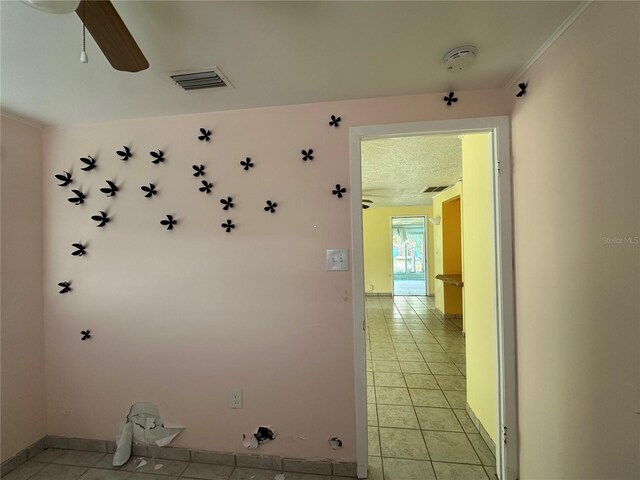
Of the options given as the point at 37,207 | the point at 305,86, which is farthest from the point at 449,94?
the point at 37,207

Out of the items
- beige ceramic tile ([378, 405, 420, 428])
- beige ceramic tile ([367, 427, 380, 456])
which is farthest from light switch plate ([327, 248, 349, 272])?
beige ceramic tile ([378, 405, 420, 428])

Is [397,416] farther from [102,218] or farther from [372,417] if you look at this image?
[102,218]

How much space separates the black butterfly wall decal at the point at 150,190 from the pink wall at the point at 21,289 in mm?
811

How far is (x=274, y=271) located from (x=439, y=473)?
5.32 ft

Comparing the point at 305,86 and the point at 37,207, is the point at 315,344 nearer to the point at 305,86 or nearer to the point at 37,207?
the point at 305,86

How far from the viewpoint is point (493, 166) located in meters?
1.51

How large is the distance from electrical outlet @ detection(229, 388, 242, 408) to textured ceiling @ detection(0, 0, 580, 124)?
1.82m

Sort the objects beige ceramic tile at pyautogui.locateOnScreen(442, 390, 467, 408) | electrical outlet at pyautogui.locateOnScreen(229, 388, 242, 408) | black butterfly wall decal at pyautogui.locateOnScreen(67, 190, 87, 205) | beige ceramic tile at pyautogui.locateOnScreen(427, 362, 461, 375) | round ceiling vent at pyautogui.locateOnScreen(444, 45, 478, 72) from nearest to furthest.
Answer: round ceiling vent at pyautogui.locateOnScreen(444, 45, 478, 72) → electrical outlet at pyautogui.locateOnScreen(229, 388, 242, 408) → black butterfly wall decal at pyautogui.locateOnScreen(67, 190, 87, 205) → beige ceramic tile at pyautogui.locateOnScreen(442, 390, 467, 408) → beige ceramic tile at pyautogui.locateOnScreen(427, 362, 461, 375)

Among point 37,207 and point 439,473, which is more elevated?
point 37,207

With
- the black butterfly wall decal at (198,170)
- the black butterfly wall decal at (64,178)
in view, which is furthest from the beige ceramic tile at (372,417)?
the black butterfly wall decal at (64,178)

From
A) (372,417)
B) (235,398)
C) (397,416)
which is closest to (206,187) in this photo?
(235,398)

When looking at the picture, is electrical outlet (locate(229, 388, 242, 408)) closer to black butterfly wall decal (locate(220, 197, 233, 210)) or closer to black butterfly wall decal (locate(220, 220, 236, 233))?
black butterfly wall decal (locate(220, 220, 236, 233))

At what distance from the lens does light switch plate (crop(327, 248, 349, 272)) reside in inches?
62.9

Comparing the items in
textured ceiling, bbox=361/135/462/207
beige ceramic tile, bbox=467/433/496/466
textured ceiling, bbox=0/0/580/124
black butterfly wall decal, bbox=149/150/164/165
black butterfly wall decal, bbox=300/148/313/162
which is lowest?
beige ceramic tile, bbox=467/433/496/466
